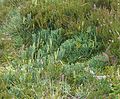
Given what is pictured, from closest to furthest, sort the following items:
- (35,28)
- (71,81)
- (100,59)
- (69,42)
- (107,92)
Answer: (107,92) < (71,81) < (100,59) < (69,42) < (35,28)

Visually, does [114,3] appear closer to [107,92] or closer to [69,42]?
[69,42]

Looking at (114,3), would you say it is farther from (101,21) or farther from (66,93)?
(66,93)

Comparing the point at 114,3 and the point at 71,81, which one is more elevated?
the point at 114,3

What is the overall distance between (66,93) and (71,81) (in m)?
0.27

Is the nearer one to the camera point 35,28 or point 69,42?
point 69,42

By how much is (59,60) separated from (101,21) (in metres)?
0.95

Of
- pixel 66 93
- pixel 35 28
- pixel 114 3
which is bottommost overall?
pixel 66 93

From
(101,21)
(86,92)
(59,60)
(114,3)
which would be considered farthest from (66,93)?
(114,3)

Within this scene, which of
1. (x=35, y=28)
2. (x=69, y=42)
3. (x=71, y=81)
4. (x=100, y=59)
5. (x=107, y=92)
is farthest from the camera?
(x=35, y=28)

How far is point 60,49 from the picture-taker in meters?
4.63

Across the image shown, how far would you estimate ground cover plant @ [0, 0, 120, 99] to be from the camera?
379 centimetres

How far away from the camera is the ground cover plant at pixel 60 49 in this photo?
3791mm

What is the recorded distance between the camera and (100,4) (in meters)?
5.44

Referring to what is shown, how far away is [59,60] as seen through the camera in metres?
4.33
